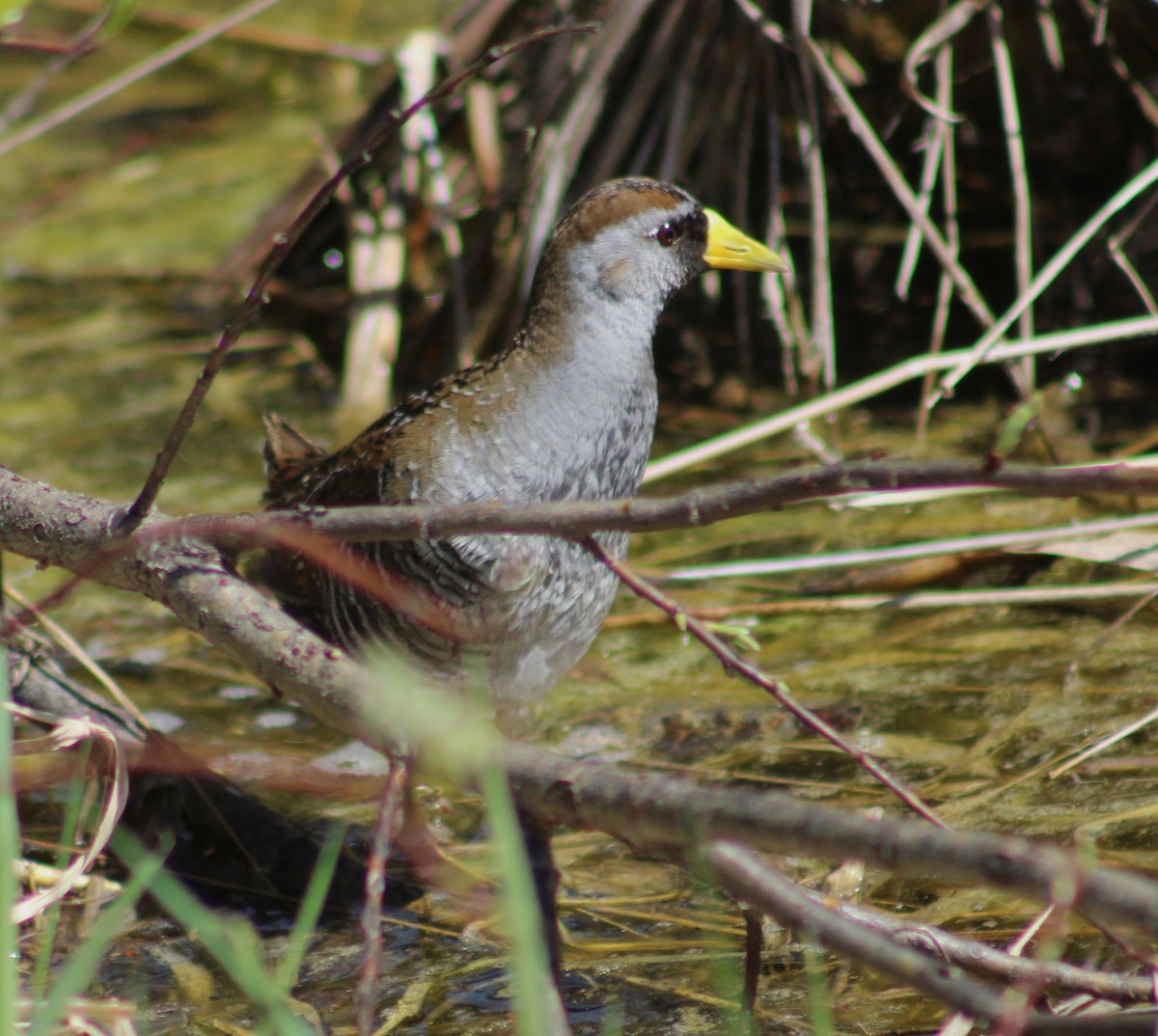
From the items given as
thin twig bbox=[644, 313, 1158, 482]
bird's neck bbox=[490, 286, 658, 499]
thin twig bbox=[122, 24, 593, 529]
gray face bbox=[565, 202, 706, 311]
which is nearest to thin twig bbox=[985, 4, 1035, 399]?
thin twig bbox=[644, 313, 1158, 482]

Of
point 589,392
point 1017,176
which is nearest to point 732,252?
point 589,392

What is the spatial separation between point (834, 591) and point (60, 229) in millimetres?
3136

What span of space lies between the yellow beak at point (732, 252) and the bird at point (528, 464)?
3.1 inches

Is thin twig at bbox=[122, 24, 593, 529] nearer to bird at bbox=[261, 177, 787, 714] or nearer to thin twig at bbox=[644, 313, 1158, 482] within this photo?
bird at bbox=[261, 177, 787, 714]

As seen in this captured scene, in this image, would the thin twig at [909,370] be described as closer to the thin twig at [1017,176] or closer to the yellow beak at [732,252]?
the thin twig at [1017,176]

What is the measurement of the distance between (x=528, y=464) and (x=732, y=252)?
0.63 metres

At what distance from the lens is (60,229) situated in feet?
15.8

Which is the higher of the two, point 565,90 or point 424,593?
point 565,90

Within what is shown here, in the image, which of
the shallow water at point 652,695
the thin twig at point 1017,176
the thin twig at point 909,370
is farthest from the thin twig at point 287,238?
the thin twig at point 1017,176

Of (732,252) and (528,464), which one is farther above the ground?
(732,252)

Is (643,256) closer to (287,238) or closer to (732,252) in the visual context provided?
(732,252)

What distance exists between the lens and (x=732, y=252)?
96.1 inches

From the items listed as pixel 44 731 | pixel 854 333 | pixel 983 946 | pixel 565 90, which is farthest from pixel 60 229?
pixel 983 946

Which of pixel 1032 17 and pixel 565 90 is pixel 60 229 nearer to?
pixel 565 90
